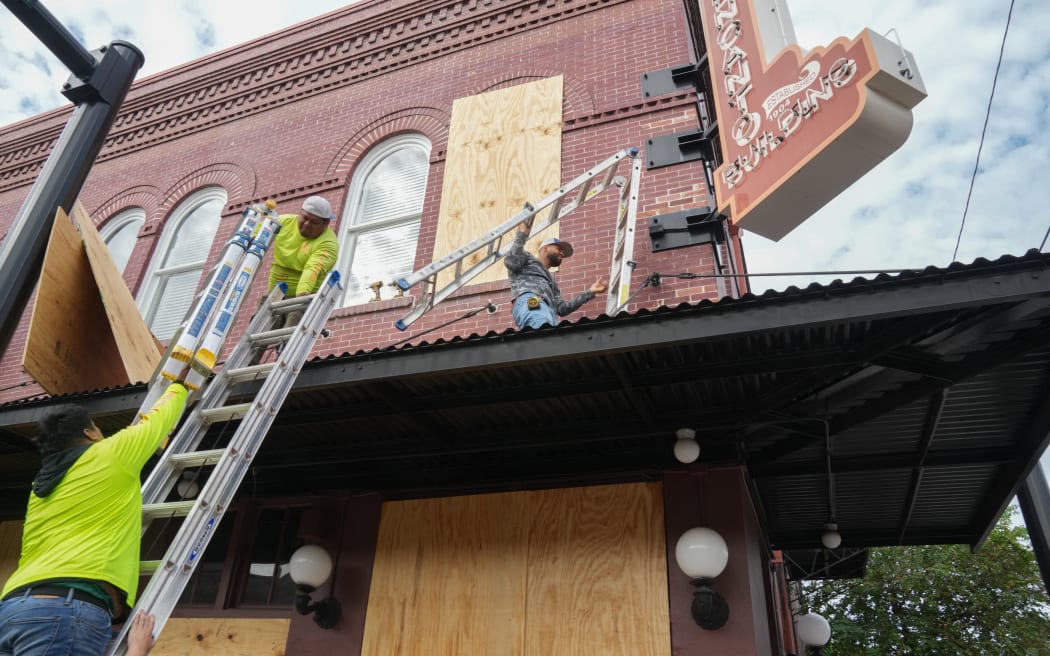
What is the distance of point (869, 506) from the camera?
7.79 m

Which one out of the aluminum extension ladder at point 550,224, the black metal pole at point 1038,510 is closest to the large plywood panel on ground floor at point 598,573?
the aluminum extension ladder at point 550,224

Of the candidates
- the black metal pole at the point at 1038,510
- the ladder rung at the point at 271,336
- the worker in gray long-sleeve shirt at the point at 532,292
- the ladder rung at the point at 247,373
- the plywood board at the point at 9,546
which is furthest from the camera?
the plywood board at the point at 9,546

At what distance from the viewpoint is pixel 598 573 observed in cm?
555

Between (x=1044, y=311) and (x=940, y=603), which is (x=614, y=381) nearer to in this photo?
(x=1044, y=311)

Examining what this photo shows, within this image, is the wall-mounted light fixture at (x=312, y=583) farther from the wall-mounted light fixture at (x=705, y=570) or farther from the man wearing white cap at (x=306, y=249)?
the wall-mounted light fixture at (x=705, y=570)

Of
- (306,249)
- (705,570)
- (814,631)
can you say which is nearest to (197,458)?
(306,249)

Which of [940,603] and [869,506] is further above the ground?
[940,603]

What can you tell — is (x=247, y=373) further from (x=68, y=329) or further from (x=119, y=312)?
(x=68, y=329)

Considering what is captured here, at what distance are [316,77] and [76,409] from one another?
353 inches

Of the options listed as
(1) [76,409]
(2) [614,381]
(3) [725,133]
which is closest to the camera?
(1) [76,409]

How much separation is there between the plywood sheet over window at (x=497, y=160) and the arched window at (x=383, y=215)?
0.59 meters

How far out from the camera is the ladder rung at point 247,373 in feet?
15.7

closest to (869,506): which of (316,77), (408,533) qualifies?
(408,533)

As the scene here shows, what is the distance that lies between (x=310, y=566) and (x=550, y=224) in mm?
3724
